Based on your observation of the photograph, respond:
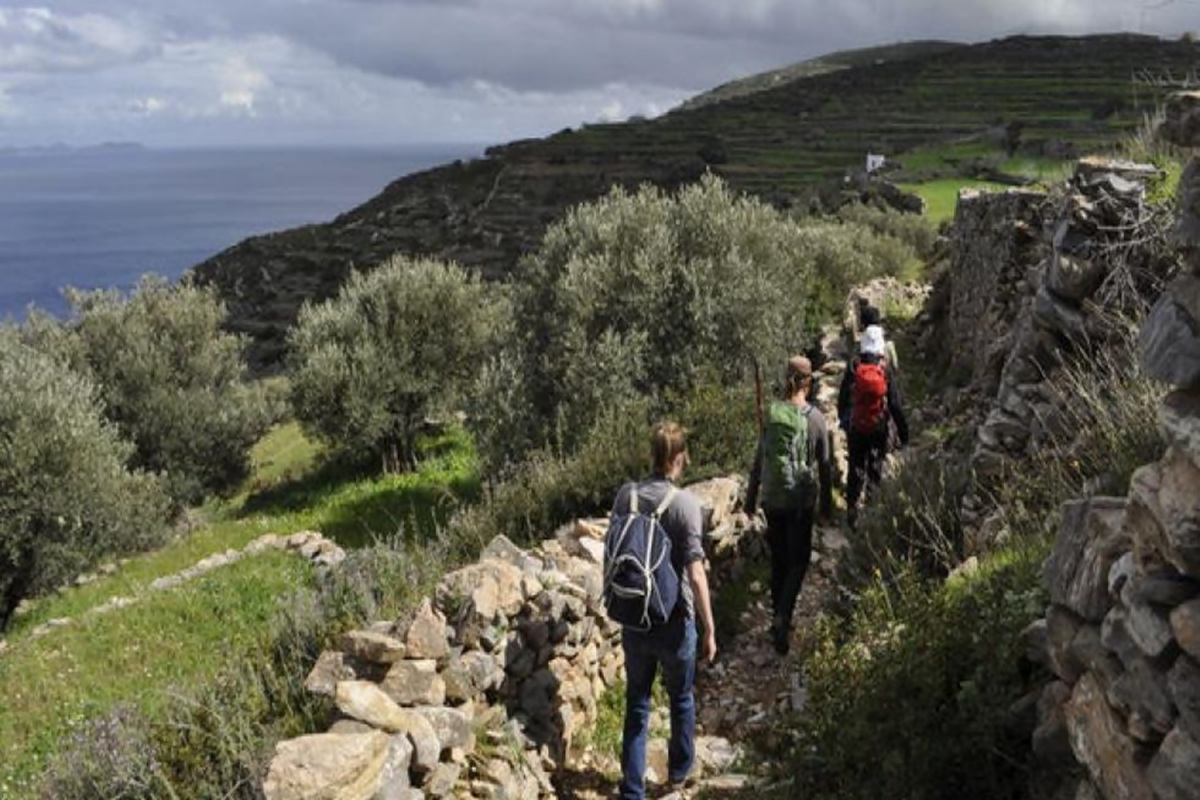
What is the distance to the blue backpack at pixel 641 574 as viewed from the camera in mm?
6918

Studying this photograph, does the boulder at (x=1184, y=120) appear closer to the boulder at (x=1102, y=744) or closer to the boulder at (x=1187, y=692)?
Answer: the boulder at (x=1187, y=692)

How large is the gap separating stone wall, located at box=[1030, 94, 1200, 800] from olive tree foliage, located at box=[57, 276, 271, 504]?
82.8 feet

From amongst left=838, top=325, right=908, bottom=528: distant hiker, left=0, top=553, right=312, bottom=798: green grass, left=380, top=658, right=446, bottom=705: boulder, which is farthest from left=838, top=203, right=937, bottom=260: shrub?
left=380, top=658, right=446, bottom=705: boulder

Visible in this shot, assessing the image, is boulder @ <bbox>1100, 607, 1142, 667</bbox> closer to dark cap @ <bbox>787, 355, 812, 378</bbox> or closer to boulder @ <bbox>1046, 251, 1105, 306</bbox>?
dark cap @ <bbox>787, 355, 812, 378</bbox>

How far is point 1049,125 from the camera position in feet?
255

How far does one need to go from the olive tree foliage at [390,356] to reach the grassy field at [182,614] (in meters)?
1.35

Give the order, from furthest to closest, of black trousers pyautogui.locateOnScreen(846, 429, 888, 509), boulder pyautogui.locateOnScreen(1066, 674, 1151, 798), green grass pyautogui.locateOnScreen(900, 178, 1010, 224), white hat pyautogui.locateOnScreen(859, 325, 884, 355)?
green grass pyautogui.locateOnScreen(900, 178, 1010, 224), black trousers pyautogui.locateOnScreen(846, 429, 888, 509), white hat pyautogui.locateOnScreen(859, 325, 884, 355), boulder pyautogui.locateOnScreen(1066, 674, 1151, 798)

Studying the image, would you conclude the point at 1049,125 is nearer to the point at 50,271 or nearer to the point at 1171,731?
the point at 1171,731

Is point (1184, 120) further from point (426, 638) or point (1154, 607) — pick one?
point (426, 638)

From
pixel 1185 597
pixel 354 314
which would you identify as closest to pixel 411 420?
pixel 354 314

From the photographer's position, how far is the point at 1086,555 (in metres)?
5.00

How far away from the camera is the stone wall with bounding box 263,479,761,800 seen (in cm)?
616

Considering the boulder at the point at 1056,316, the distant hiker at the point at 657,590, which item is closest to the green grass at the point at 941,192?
the boulder at the point at 1056,316

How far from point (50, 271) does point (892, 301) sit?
611 feet
